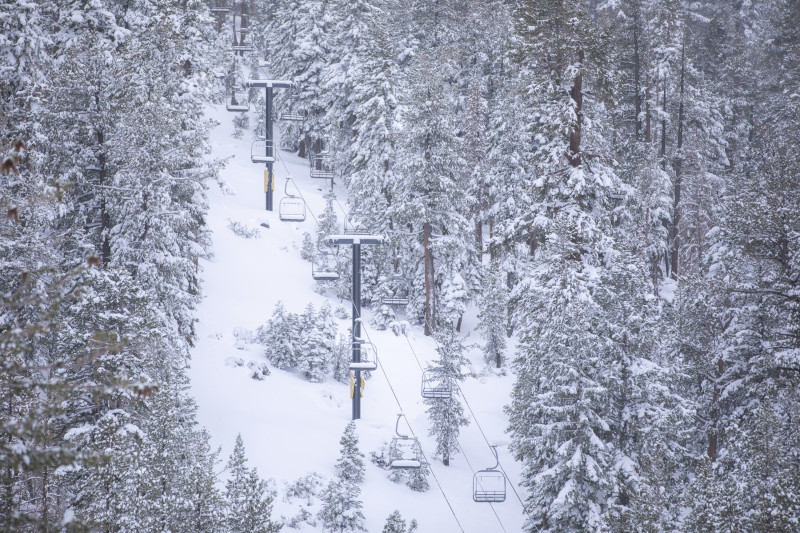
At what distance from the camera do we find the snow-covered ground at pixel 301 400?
23719 millimetres

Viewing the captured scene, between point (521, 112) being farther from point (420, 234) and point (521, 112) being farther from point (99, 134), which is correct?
point (99, 134)

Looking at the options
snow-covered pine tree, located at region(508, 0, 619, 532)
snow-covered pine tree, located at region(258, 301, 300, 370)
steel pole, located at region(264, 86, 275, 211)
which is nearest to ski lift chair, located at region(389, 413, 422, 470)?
snow-covered pine tree, located at region(508, 0, 619, 532)

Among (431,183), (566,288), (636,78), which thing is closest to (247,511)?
(566,288)

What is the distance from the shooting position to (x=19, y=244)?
1533cm

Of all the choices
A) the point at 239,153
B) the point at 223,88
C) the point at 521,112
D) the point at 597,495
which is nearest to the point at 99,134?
the point at 597,495

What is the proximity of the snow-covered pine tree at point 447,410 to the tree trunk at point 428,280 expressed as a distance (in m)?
6.96

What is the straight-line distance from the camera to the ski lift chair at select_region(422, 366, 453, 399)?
24141 millimetres

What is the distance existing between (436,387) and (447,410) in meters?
1.07

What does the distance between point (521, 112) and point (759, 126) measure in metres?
13.4

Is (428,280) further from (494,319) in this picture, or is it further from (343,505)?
(343,505)

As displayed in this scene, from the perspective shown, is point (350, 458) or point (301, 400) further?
point (301, 400)

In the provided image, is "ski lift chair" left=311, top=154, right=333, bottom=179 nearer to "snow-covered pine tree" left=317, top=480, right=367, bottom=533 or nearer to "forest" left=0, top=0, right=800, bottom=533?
"forest" left=0, top=0, right=800, bottom=533

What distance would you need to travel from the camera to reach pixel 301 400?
26781 mm

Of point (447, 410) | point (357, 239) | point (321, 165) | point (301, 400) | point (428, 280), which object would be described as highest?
point (321, 165)
